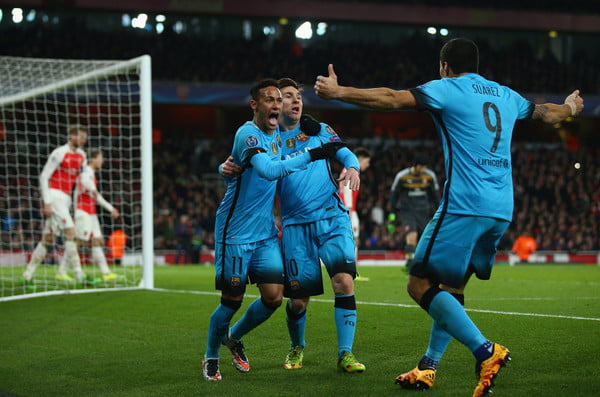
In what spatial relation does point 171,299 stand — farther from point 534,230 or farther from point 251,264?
point 534,230

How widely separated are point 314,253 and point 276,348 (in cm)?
111

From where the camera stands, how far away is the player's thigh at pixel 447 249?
4.42 metres

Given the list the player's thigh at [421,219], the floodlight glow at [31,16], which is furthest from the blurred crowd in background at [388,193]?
the player's thigh at [421,219]

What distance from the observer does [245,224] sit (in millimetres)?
5398

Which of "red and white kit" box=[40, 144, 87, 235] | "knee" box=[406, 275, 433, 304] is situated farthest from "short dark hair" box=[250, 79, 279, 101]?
"red and white kit" box=[40, 144, 87, 235]

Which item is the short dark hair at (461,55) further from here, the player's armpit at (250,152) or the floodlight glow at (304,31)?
the floodlight glow at (304,31)

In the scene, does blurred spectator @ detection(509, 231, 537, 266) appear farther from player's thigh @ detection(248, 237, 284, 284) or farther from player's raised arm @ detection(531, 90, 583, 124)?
player's thigh @ detection(248, 237, 284, 284)

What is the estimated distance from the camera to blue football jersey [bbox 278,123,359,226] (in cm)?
573

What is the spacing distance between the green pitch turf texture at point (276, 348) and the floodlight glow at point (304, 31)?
87.7 feet

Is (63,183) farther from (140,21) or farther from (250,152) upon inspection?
(140,21)

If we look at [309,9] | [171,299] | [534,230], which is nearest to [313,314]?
[171,299]

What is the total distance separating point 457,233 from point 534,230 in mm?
24307

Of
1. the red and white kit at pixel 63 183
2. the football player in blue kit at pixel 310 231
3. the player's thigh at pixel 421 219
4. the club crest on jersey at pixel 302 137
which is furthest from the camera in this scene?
the player's thigh at pixel 421 219

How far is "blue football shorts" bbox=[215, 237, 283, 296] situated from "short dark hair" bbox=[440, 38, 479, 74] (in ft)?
5.84
